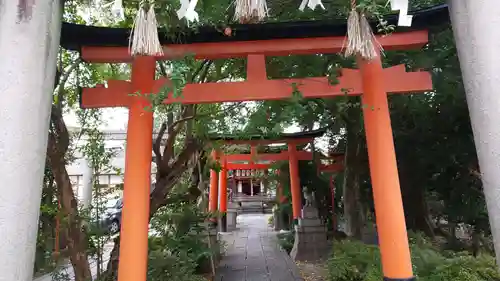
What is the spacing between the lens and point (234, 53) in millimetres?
3848

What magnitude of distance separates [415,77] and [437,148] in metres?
3.94

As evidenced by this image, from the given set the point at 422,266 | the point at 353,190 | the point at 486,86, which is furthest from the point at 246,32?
the point at 353,190

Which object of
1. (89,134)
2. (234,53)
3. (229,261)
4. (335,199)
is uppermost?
(234,53)

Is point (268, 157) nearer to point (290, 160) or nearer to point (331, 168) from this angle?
point (290, 160)

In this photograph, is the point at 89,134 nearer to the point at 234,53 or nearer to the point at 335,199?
the point at 234,53

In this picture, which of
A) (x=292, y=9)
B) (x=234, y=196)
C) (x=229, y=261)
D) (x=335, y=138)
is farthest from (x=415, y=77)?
(x=234, y=196)

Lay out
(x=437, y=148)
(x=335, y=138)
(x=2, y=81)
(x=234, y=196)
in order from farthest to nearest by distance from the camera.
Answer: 1. (x=234, y=196)
2. (x=335, y=138)
3. (x=437, y=148)
4. (x=2, y=81)

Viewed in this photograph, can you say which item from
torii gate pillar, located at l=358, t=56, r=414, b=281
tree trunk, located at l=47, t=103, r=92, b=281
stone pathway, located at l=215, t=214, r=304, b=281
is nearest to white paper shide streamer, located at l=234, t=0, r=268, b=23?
torii gate pillar, located at l=358, t=56, r=414, b=281

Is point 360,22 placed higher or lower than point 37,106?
higher

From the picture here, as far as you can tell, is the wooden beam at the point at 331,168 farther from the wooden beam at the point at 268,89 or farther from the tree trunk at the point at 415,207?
the wooden beam at the point at 268,89

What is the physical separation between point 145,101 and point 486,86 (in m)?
2.95

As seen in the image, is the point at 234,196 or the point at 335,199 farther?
the point at 234,196

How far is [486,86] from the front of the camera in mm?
2277

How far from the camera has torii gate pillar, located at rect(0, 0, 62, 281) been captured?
206 centimetres
